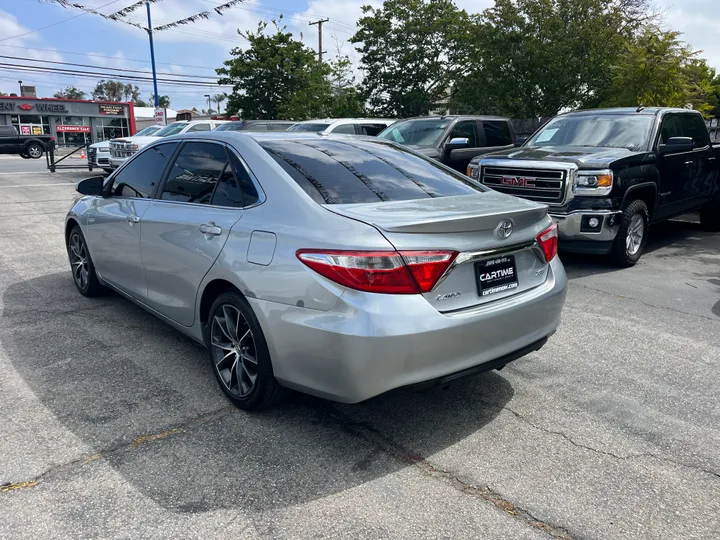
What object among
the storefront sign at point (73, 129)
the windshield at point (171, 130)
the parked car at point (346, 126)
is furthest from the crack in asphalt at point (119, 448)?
the storefront sign at point (73, 129)

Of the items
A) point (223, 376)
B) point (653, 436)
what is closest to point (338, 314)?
point (223, 376)

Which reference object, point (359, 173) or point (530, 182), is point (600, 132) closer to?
point (530, 182)

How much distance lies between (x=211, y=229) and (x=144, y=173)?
1.48 m

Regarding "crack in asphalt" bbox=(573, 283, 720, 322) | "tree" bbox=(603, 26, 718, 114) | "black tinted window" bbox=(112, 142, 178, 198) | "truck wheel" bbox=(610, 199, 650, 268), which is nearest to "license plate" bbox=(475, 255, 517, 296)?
"black tinted window" bbox=(112, 142, 178, 198)

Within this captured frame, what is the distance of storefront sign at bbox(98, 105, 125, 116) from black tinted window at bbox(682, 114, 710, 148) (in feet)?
176

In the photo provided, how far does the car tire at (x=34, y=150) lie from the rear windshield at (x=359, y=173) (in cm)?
3630

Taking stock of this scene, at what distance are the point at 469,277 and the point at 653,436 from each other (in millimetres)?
1406

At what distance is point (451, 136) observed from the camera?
11086mm

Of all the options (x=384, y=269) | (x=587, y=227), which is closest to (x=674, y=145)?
(x=587, y=227)

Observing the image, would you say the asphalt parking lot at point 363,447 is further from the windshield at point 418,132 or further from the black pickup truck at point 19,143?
the black pickup truck at point 19,143

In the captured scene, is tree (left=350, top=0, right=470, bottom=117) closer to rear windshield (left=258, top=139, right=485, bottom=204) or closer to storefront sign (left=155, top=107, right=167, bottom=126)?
storefront sign (left=155, top=107, right=167, bottom=126)

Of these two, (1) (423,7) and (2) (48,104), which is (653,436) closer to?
(1) (423,7)

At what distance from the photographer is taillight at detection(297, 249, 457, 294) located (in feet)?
9.30

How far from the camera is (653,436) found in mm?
3332
